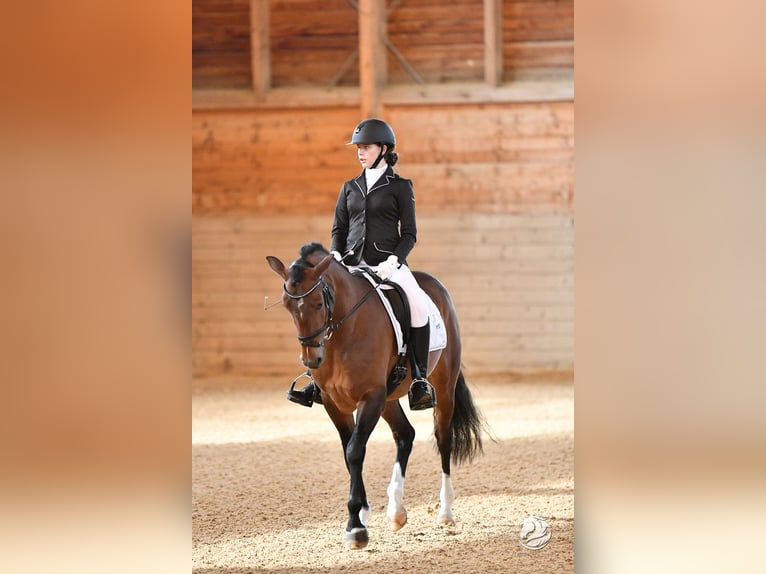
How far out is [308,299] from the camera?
3822mm

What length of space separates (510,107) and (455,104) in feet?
2.09

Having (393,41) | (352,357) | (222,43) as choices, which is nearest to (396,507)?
(352,357)

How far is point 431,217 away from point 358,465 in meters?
7.23

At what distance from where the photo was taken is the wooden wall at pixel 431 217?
36.0 feet

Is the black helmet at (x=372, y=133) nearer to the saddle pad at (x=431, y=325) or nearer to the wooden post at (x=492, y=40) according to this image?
the saddle pad at (x=431, y=325)

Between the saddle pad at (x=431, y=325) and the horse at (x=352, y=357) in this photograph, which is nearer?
the horse at (x=352, y=357)

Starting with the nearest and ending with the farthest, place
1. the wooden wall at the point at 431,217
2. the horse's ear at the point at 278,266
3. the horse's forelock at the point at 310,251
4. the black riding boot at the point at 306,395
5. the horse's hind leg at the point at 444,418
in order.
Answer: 1. the horse's ear at the point at 278,266
2. the horse's forelock at the point at 310,251
3. the black riding boot at the point at 306,395
4. the horse's hind leg at the point at 444,418
5. the wooden wall at the point at 431,217

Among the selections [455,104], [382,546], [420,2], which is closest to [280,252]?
[455,104]

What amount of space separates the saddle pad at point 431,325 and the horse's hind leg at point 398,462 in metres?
0.38

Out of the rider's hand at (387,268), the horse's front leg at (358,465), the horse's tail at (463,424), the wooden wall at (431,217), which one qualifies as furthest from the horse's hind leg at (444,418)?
the wooden wall at (431,217)

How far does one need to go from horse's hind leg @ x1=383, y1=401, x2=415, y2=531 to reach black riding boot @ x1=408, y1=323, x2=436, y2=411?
9.2 inches
